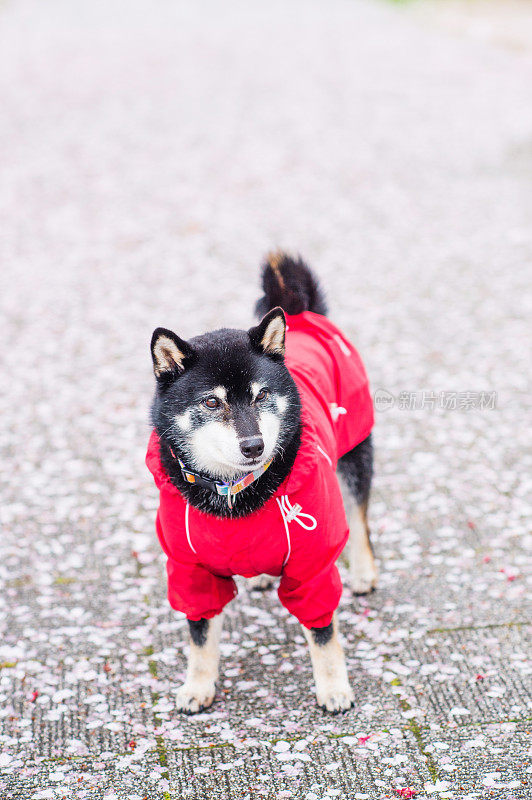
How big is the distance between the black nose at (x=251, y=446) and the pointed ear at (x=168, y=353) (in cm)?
40

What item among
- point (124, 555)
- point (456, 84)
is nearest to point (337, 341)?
point (124, 555)

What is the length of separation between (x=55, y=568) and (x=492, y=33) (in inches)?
849

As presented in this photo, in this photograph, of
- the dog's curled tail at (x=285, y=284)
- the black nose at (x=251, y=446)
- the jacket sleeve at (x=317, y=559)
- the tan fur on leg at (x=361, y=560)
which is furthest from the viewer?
the tan fur on leg at (x=361, y=560)

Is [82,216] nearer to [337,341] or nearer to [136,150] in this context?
[136,150]

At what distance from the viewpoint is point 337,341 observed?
13.4 feet

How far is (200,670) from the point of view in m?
3.71

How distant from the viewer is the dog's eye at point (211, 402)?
3.10m

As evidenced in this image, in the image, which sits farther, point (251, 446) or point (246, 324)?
point (246, 324)

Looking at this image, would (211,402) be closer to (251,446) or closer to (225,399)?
(225,399)

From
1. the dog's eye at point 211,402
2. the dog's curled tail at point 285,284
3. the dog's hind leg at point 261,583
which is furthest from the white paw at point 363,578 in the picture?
the dog's eye at point 211,402

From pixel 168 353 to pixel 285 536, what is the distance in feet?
2.78
